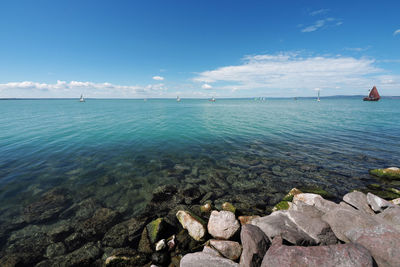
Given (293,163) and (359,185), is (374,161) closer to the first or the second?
(359,185)

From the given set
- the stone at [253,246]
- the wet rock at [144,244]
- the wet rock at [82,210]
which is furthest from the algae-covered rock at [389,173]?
the wet rock at [82,210]

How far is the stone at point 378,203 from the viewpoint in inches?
313

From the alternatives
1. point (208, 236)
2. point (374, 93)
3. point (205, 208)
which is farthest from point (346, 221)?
point (374, 93)

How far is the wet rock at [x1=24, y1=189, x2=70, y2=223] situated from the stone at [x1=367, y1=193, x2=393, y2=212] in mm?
17857

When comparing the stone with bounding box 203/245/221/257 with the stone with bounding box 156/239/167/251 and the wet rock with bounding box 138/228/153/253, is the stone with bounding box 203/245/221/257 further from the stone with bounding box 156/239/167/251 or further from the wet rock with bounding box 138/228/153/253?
the wet rock with bounding box 138/228/153/253

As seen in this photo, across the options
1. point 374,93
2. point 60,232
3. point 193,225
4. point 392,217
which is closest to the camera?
point 392,217

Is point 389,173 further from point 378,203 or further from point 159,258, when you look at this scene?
point 159,258

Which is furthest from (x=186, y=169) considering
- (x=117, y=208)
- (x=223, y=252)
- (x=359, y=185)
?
(x=359, y=185)

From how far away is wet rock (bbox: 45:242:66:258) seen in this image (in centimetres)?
715

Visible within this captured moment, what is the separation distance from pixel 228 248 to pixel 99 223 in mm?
7209

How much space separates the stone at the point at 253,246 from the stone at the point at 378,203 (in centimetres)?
666

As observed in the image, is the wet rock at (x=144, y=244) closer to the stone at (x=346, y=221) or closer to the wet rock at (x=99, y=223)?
the wet rock at (x=99, y=223)

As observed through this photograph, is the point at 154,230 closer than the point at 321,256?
No

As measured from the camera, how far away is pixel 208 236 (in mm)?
7734
